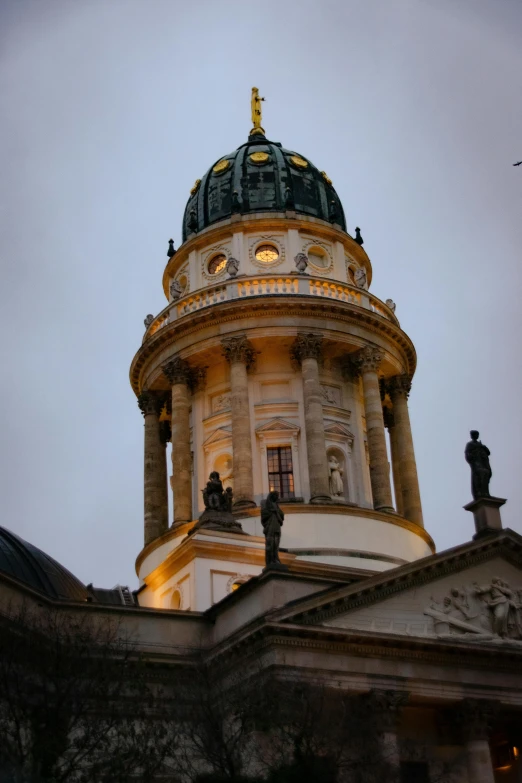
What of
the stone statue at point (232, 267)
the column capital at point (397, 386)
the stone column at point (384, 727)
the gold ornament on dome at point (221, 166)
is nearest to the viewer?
the stone column at point (384, 727)

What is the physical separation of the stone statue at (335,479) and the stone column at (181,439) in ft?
18.9

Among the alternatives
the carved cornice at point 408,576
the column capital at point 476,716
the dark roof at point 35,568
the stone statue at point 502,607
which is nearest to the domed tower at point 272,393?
the dark roof at point 35,568

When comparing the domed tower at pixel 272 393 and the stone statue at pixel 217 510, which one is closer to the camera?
the stone statue at pixel 217 510

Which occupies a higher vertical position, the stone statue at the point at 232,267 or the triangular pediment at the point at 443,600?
the stone statue at the point at 232,267

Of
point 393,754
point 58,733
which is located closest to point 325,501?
point 393,754

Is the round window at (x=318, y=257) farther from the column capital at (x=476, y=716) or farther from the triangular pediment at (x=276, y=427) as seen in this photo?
the column capital at (x=476, y=716)

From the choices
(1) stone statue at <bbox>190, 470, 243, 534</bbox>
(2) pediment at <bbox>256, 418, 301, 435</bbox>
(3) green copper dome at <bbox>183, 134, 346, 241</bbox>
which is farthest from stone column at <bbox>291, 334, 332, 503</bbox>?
(3) green copper dome at <bbox>183, 134, 346, 241</bbox>

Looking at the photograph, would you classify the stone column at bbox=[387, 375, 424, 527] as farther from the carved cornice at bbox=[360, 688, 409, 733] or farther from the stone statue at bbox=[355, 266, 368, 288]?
the carved cornice at bbox=[360, 688, 409, 733]

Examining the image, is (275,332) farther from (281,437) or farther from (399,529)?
(399,529)

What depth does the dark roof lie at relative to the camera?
1464 inches

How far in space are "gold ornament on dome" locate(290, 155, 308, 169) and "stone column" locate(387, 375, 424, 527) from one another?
1140 cm

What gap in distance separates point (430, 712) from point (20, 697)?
14762 mm

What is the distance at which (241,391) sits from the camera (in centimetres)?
4566

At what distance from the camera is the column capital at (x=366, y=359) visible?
47875mm
